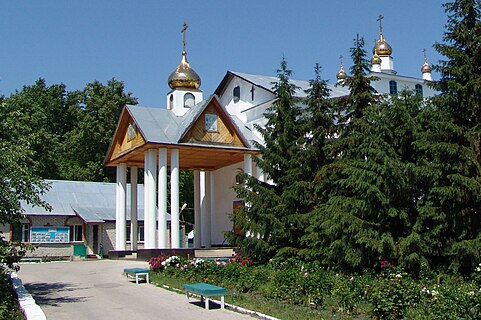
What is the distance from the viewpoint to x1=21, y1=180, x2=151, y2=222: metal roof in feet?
108

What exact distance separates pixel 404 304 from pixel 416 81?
1291 inches

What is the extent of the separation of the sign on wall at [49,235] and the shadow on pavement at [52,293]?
52.4ft

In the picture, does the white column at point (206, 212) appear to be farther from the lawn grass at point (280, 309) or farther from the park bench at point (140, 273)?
the lawn grass at point (280, 309)

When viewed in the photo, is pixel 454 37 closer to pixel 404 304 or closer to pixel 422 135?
Answer: pixel 422 135

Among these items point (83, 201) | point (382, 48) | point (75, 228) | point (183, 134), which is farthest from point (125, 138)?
point (382, 48)

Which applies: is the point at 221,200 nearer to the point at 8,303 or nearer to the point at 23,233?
the point at 23,233

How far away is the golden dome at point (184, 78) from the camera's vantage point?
28.9 meters

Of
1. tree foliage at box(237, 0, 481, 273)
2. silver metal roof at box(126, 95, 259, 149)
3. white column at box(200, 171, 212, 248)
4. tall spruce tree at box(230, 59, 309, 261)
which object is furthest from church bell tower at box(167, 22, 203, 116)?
tree foliage at box(237, 0, 481, 273)

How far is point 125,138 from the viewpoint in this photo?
27453 millimetres

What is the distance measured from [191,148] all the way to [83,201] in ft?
41.0

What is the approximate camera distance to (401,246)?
40.2 feet

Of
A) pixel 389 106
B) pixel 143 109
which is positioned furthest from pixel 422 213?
pixel 143 109

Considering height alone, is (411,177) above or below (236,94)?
below

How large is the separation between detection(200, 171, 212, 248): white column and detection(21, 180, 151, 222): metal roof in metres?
4.46
